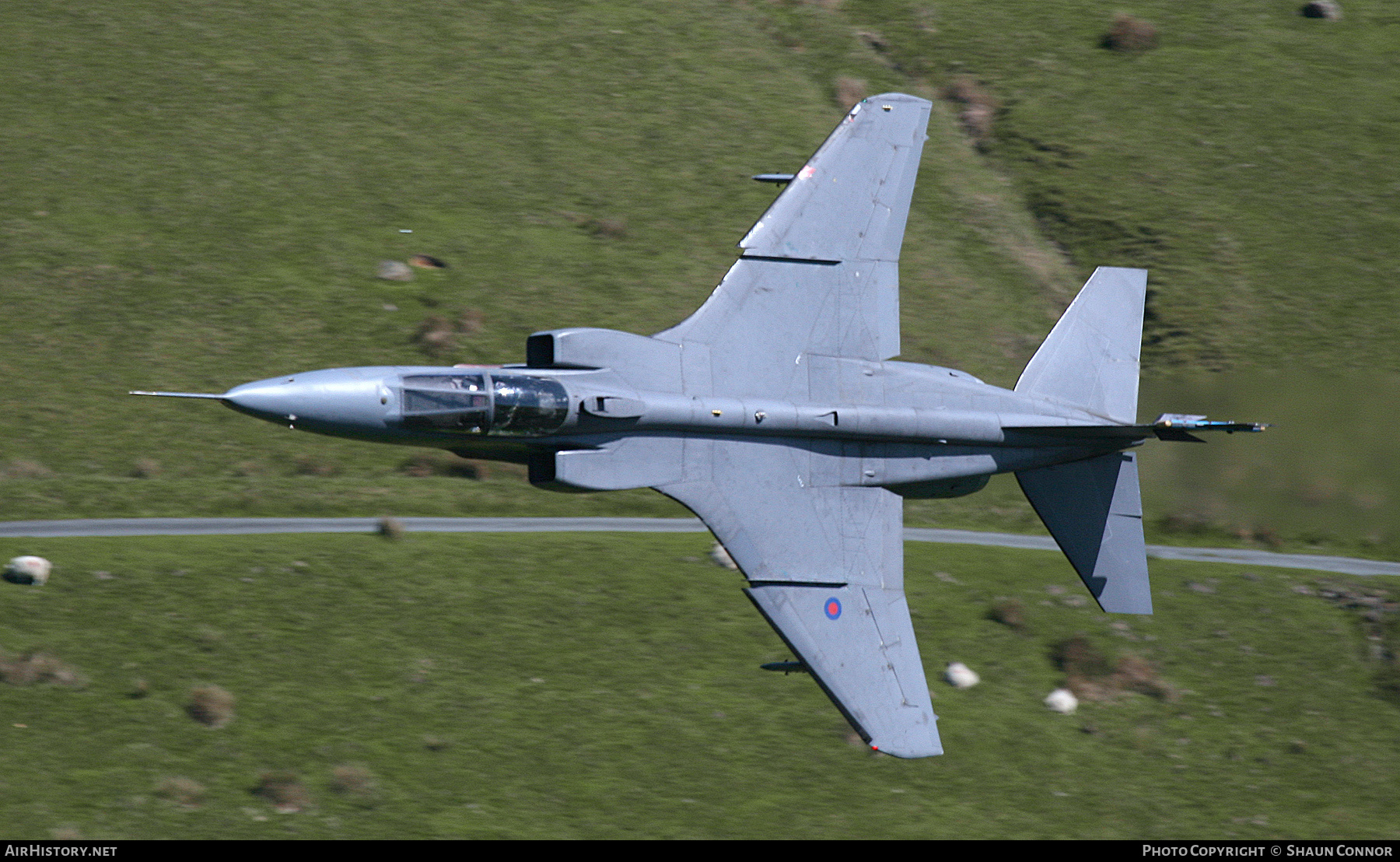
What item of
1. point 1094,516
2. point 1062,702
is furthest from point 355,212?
point 1094,516

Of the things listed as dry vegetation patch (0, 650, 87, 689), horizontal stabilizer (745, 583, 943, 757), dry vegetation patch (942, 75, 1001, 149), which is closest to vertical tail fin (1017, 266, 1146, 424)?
horizontal stabilizer (745, 583, 943, 757)

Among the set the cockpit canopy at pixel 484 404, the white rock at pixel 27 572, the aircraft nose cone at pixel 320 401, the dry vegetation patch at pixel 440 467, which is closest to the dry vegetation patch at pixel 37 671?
the white rock at pixel 27 572

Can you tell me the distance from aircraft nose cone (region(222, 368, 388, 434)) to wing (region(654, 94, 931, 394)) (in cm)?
577

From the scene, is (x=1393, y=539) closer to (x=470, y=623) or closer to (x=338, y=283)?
(x=470, y=623)

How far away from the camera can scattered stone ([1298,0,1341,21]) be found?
187 feet

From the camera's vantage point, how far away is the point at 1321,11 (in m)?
56.9

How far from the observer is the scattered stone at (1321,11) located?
56.9 meters

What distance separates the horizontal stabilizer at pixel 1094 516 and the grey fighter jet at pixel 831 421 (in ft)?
0.12

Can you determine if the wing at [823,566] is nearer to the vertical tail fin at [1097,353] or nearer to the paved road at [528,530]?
the vertical tail fin at [1097,353]

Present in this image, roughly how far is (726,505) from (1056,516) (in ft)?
24.1

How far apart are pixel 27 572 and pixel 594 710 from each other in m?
14.6

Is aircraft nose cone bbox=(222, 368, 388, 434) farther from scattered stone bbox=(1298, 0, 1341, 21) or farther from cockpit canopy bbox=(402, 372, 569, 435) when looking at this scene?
scattered stone bbox=(1298, 0, 1341, 21)

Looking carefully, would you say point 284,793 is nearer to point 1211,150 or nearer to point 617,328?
point 617,328
